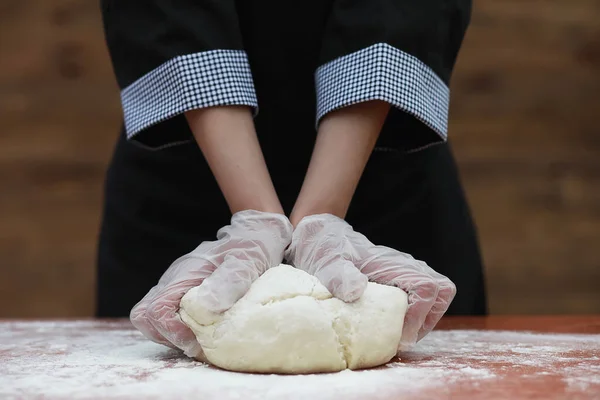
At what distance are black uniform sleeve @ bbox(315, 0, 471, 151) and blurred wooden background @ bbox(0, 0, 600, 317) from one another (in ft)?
4.32

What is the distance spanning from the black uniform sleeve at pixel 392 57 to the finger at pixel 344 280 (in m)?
0.27

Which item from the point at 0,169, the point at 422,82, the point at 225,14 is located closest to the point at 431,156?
the point at 422,82

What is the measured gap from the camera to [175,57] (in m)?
1.03

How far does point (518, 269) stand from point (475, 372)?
1667mm

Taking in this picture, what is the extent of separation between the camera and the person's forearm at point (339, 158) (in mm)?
981

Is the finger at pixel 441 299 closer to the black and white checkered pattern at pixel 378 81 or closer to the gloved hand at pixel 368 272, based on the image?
the gloved hand at pixel 368 272

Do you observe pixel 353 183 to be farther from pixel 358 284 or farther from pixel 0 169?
pixel 0 169

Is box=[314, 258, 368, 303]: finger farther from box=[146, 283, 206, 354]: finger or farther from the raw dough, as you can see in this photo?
box=[146, 283, 206, 354]: finger

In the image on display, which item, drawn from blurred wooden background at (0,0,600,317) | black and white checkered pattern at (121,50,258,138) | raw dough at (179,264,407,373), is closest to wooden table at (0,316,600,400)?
raw dough at (179,264,407,373)

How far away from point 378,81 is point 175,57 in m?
0.29

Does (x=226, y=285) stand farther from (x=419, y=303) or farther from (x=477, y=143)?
(x=477, y=143)

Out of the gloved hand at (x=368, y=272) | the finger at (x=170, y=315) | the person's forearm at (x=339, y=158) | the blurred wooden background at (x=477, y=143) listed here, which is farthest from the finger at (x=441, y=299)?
the blurred wooden background at (x=477, y=143)

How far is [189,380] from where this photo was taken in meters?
0.74

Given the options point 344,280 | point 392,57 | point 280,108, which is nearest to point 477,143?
point 280,108
